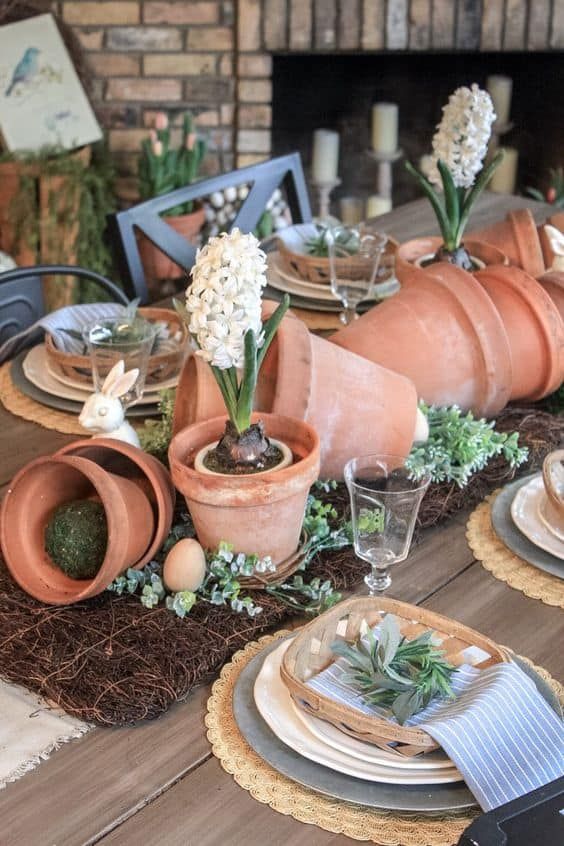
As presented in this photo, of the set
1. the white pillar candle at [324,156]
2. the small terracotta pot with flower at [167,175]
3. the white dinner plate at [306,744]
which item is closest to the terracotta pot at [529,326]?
the white dinner plate at [306,744]

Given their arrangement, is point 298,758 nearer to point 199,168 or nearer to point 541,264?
point 541,264

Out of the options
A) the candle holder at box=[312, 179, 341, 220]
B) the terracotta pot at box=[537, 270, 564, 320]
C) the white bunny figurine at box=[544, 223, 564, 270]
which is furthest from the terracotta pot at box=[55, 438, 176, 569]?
the candle holder at box=[312, 179, 341, 220]

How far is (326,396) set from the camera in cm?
120

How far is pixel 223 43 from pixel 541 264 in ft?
6.33

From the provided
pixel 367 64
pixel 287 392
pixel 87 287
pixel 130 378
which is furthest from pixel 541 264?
pixel 367 64

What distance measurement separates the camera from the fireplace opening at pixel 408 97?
3.85 metres

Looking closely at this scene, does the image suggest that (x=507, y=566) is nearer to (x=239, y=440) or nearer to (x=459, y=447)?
(x=459, y=447)

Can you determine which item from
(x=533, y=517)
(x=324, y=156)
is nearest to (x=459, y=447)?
(x=533, y=517)

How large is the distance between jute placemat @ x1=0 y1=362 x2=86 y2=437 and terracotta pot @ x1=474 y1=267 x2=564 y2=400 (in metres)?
0.53

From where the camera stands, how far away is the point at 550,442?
54.2 inches

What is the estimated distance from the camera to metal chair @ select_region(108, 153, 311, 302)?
1.96m

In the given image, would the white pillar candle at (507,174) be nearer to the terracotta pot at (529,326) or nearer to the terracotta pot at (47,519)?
the terracotta pot at (529,326)

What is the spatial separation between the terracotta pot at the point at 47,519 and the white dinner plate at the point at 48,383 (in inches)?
14.4

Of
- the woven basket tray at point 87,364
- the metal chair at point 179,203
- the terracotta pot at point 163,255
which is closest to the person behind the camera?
the woven basket tray at point 87,364
